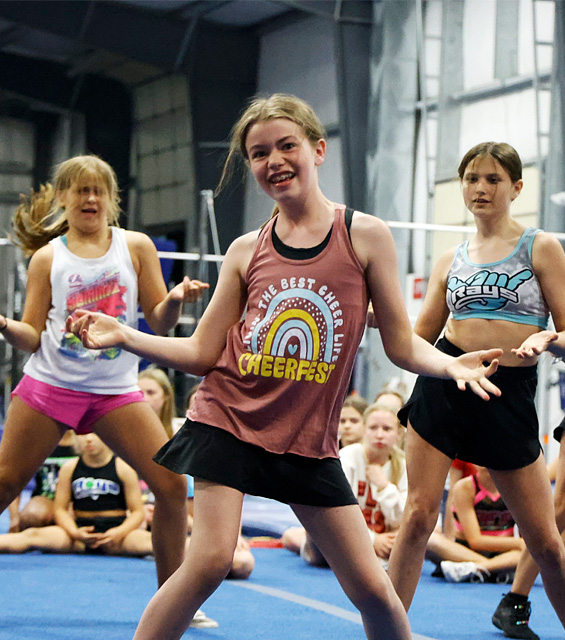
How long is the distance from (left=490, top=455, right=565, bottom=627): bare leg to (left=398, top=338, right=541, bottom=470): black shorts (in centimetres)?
6

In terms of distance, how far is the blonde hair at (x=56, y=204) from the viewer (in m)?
3.10

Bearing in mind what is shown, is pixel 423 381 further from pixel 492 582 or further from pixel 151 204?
pixel 151 204

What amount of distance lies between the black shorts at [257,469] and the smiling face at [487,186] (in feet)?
3.55

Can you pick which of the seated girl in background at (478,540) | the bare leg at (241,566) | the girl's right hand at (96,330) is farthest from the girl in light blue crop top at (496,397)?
the seated girl in background at (478,540)

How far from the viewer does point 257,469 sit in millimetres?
2062

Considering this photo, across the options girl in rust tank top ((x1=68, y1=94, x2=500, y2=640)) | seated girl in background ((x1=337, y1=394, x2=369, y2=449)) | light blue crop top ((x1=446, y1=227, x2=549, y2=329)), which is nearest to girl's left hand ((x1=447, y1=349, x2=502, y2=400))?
girl in rust tank top ((x1=68, y1=94, x2=500, y2=640))

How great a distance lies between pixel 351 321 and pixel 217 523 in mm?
504

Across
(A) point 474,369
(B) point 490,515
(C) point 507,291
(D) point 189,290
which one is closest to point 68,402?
(D) point 189,290

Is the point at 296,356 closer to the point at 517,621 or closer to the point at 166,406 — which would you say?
the point at 517,621

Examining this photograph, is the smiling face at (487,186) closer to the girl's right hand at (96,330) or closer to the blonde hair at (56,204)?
the blonde hair at (56,204)

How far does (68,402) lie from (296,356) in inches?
43.6

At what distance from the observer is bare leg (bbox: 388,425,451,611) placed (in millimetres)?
2699

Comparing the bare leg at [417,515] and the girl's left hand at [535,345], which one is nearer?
the girl's left hand at [535,345]

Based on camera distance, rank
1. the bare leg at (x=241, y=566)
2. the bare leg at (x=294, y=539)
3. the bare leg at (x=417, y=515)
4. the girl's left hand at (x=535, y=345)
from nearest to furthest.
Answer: the girl's left hand at (x=535, y=345) < the bare leg at (x=417, y=515) < the bare leg at (x=241, y=566) < the bare leg at (x=294, y=539)
